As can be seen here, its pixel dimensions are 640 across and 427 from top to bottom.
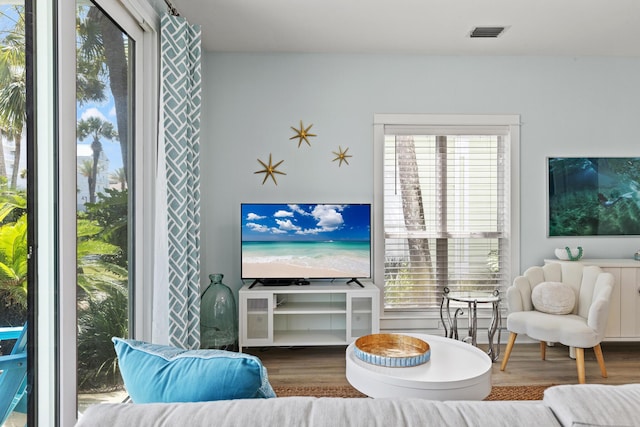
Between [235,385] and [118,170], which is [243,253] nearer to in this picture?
[118,170]

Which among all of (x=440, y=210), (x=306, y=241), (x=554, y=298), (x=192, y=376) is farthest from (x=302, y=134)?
(x=192, y=376)

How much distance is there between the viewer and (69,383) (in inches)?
77.7

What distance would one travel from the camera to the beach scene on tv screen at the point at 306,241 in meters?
3.84

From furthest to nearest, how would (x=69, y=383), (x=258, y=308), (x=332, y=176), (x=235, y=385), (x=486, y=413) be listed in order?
(x=332, y=176) < (x=258, y=308) < (x=69, y=383) < (x=235, y=385) < (x=486, y=413)

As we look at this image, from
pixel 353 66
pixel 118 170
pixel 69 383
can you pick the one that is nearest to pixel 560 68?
pixel 353 66

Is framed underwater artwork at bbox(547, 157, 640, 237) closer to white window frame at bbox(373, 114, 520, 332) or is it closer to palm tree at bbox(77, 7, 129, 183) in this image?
white window frame at bbox(373, 114, 520, 332)

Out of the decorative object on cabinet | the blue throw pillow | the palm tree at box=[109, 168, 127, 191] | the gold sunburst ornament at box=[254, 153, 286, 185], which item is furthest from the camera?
the gold sunburst ornament at box=[254, 153, 286, 185]

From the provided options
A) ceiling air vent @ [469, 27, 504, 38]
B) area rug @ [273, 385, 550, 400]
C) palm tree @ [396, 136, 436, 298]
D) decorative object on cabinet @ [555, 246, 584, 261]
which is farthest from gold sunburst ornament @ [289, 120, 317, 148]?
decorative object on cabinet @ [555, 246, 584, 261]

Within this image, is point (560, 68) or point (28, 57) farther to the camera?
point (560, 68)

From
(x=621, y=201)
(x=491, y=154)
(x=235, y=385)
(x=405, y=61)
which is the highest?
(x=405, y=61)

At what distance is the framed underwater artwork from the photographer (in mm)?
4191

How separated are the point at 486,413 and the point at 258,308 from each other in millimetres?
3025

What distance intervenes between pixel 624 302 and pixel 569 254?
553 millimetres

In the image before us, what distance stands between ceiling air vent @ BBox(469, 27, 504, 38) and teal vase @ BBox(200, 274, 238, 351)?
110 inches
